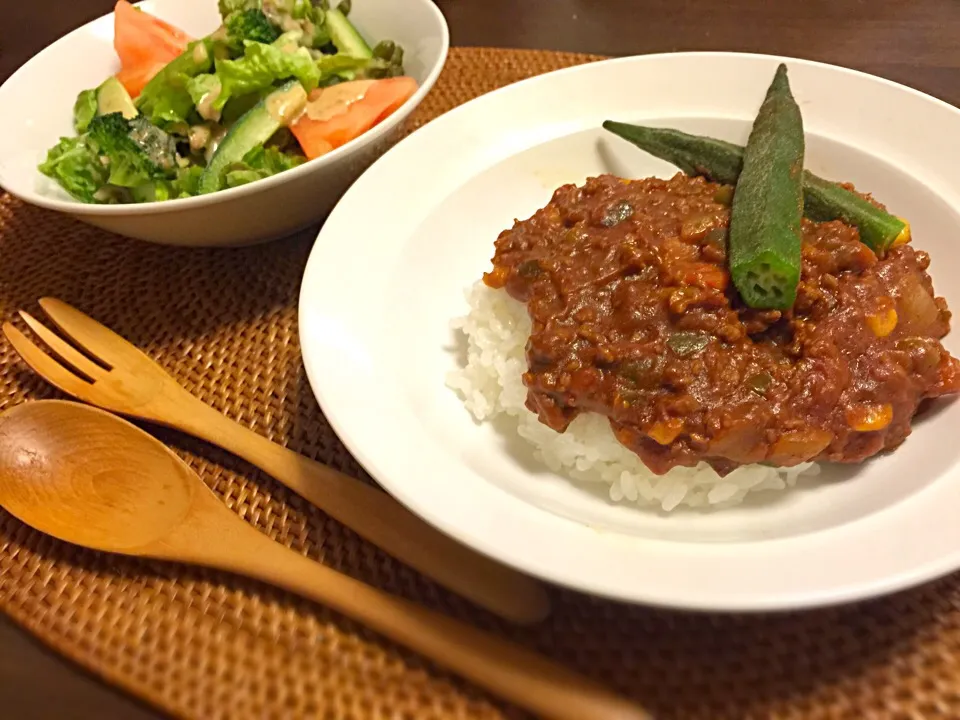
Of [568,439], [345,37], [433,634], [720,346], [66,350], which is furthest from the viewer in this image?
[345,37]

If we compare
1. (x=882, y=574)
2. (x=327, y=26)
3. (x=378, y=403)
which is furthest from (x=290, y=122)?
(x=882, y=574)

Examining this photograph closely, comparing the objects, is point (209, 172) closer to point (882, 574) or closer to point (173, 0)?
point (173, 0)

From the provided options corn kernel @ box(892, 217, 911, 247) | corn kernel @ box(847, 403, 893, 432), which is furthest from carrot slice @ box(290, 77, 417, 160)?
corn kernel @ box(847, 403, 893, 432)

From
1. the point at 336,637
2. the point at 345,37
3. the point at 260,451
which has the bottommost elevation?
the point at 336,637

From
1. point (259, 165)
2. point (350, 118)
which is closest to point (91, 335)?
point (259, 165)

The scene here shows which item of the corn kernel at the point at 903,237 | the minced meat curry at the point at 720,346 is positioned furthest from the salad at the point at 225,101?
the corn kernel at the point at 903,237

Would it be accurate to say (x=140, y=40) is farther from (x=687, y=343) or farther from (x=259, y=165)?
(x=687, y=343)
